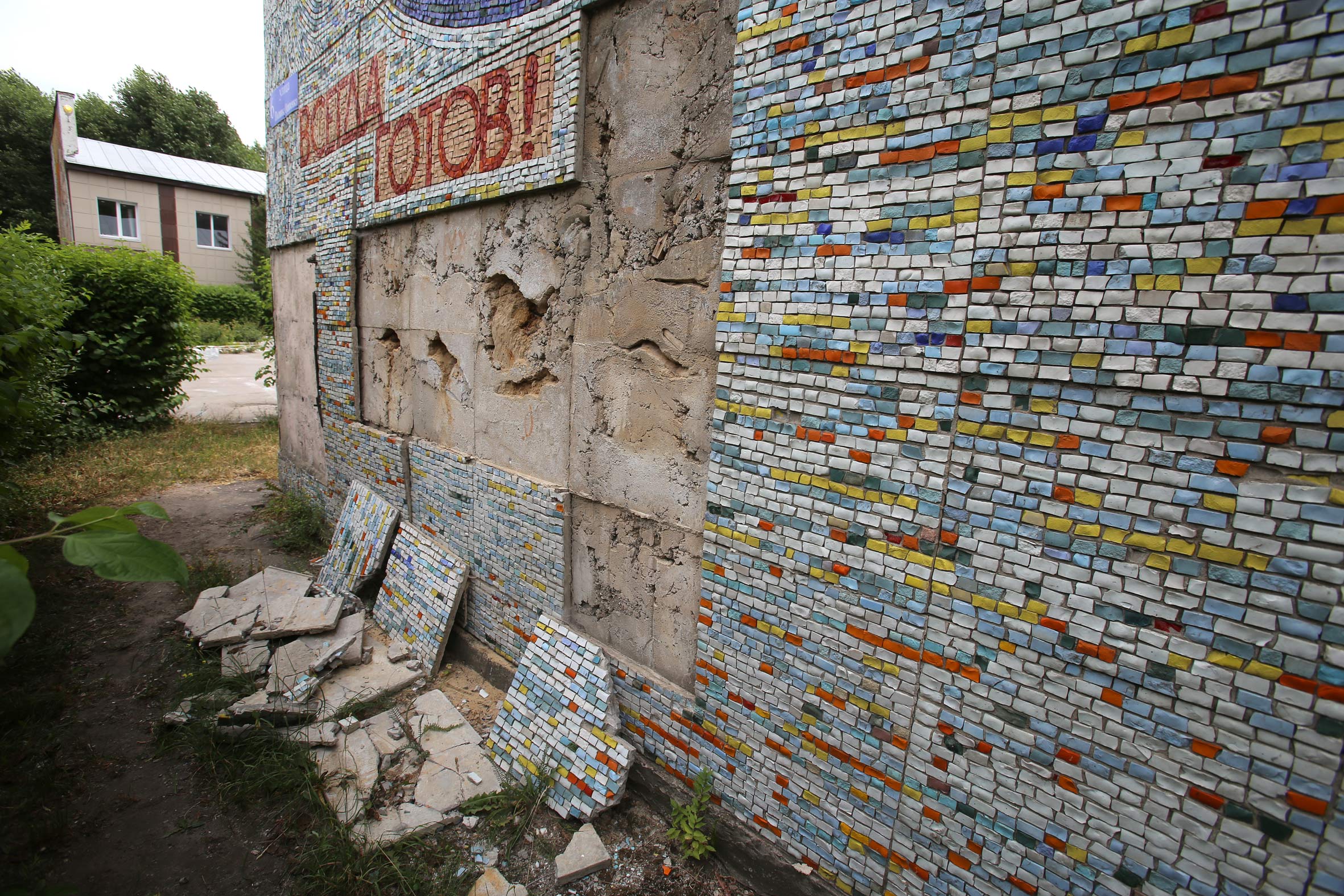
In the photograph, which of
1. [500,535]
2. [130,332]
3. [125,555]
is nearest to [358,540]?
[500,535]

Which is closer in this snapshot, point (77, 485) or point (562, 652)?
point (562, 652)

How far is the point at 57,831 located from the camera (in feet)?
8.96

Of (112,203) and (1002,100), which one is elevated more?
(112,203)

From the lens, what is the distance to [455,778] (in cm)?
310

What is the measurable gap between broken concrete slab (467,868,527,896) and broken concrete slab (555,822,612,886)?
0.16m

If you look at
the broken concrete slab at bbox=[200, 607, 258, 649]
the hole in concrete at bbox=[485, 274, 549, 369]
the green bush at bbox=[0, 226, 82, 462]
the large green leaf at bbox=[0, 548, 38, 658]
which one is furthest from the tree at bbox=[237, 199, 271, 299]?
the large green leaf at bbox=[0, 548, 38, 658]

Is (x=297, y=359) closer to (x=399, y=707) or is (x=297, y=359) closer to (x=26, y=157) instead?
(x=399, y=707)

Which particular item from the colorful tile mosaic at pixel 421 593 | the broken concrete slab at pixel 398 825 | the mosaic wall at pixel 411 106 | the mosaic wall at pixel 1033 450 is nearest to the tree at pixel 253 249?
the mosaic wall at pixel 411 106

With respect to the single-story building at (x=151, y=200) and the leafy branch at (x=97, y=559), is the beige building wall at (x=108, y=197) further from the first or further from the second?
the leafy branch at (x=97, y=559)

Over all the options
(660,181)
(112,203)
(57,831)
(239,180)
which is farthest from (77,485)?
(239,180)

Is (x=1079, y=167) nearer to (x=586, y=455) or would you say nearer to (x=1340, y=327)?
(x=1340, y=327)

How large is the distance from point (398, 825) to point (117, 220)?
88.8ft

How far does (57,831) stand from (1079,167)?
4.74 meters

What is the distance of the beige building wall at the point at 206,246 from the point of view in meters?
22.0
